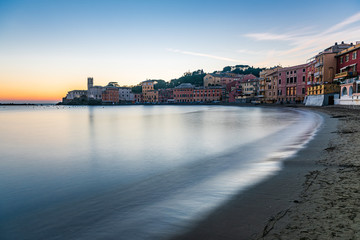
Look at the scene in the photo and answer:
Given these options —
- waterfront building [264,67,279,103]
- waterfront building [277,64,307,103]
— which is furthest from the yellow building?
waterfront building [264,67,279,103]

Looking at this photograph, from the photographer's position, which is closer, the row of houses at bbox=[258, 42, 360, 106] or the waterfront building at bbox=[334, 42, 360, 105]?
the waterfront building at bbox=[334, 42, 360, 105]

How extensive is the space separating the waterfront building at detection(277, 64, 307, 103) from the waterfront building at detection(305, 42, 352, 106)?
11447 millimetres

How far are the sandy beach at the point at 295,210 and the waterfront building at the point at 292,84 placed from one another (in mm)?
68341

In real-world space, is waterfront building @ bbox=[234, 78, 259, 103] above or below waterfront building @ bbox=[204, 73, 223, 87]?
A: below

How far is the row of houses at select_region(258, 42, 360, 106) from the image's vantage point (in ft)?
130

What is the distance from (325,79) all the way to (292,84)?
2055 centimetres

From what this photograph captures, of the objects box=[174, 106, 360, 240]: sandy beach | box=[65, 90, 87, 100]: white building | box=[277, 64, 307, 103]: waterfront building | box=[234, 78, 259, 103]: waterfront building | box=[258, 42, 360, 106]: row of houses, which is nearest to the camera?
box=[174, 106, 360, 240]: sandy beach

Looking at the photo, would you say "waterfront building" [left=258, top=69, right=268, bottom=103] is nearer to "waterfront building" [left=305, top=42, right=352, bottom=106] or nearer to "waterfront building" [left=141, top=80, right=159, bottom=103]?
"waterfront building" [left=305, top=42, right=352, bottom=106]

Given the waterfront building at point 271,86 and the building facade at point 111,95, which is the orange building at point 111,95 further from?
the waterfront building at point 271,86

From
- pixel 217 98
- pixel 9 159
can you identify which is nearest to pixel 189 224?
pixel 9 159

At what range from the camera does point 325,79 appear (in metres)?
49.9

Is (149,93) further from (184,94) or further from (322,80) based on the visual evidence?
(322,80)

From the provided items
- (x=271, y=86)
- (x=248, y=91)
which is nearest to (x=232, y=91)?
(x=248, y=91)

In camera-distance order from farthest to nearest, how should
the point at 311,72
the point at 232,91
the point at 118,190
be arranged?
1. the point at 232,91
2. the point at 311,72
3. the point at 118,190
